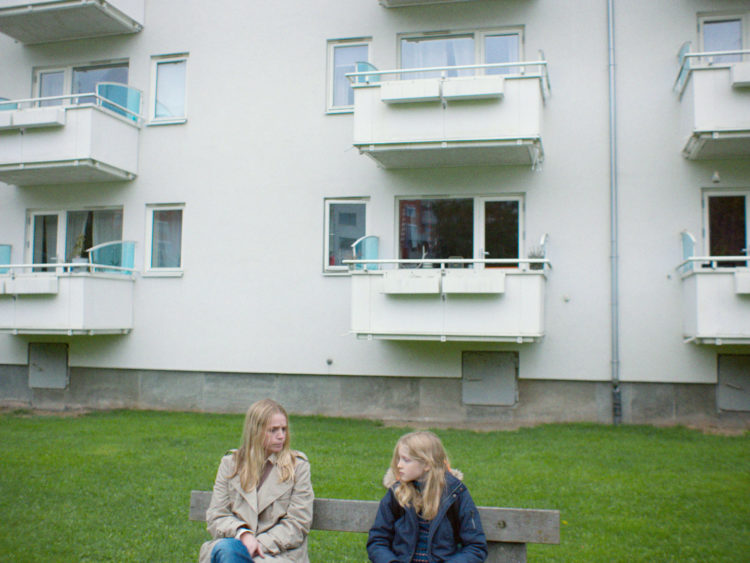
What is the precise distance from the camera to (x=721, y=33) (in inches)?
500

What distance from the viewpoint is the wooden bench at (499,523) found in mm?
3820

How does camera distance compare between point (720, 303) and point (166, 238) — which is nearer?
point (720, 303)

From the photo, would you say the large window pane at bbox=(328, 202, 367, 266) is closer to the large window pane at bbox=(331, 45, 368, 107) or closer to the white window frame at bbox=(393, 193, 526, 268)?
the white window frame at bbox=(393, 193, 526, 268)

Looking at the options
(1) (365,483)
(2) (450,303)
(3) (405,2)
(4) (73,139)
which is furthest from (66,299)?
(3) (405,2)

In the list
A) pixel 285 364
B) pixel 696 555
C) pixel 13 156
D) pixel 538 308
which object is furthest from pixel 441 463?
pixel 13 156

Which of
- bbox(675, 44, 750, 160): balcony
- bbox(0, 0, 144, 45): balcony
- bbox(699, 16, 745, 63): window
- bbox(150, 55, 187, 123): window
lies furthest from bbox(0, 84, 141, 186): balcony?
bbox(699, 16, 745, 63): window

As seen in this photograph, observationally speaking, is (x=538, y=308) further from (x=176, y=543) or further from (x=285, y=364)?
(x=176, y=543)

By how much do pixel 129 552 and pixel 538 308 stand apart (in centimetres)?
757

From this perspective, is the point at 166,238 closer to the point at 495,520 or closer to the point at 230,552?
the point at 230,552

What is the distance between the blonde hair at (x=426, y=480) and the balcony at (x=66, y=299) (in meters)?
11.2

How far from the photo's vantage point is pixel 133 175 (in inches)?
595

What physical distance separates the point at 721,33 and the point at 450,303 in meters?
6.77

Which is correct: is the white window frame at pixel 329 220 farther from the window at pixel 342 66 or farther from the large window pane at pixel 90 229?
the large window pane at pixel 90 229

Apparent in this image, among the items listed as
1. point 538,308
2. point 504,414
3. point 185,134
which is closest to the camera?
point 538,308
